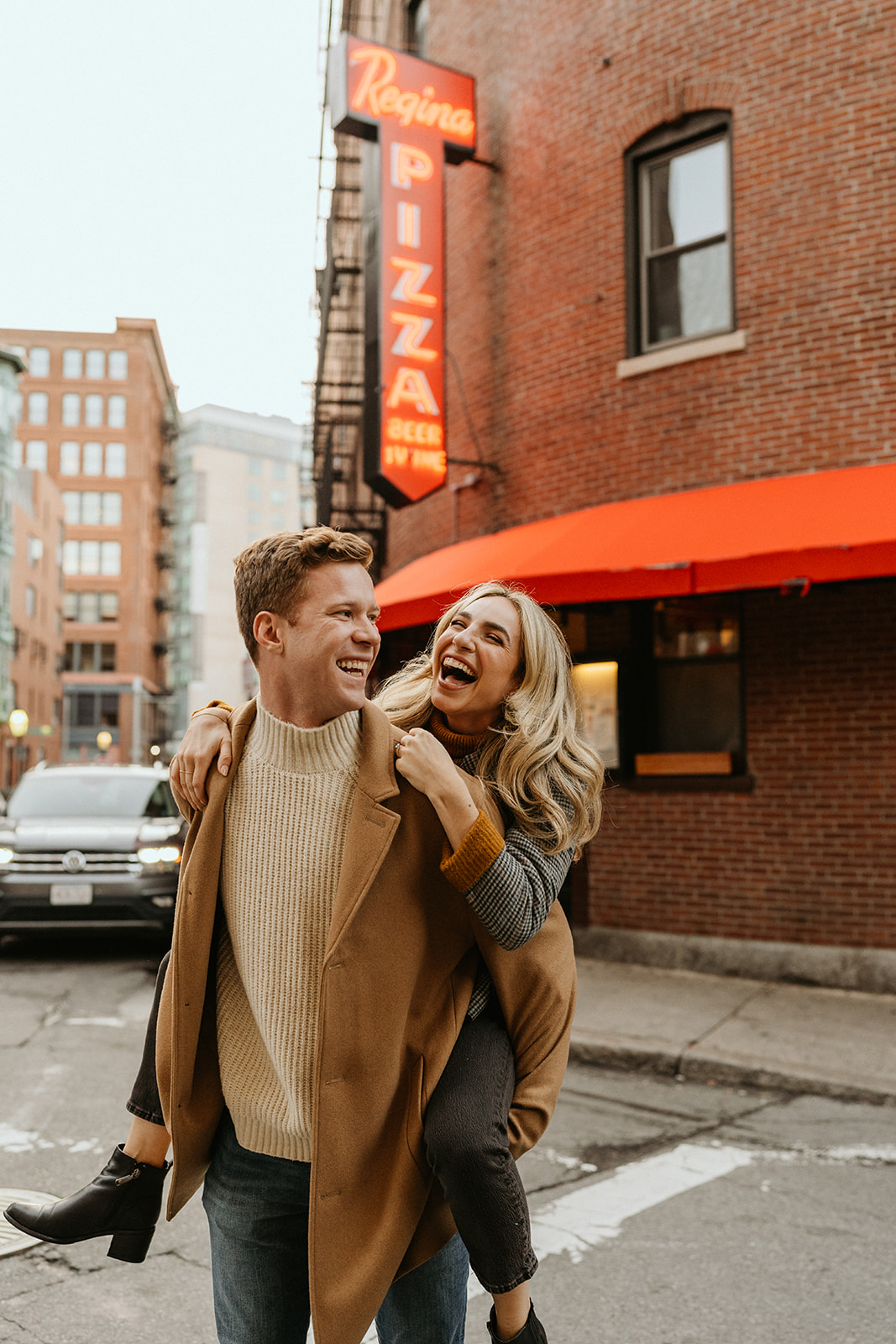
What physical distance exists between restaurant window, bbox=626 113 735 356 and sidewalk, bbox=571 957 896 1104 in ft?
17.6

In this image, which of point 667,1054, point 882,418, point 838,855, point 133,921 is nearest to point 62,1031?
point 133,921

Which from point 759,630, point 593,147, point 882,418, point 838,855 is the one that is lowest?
point 838,855

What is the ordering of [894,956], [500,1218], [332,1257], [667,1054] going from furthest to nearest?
[894,956], [667,1054], [500,1218], [332,1257]

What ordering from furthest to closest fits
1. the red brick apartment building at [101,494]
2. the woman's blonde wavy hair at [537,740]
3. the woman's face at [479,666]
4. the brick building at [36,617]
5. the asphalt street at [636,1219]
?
the red brick apartment building at [101,494] → the brick building at [36,617] → the asphalt street at [636,1219] → the woman's face at [479,666] → the woman's blonde wavy hair at [537,740]

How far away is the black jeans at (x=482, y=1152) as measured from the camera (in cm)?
199

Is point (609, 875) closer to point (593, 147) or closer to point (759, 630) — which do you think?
point (759, 630)

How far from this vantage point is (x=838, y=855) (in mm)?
8711

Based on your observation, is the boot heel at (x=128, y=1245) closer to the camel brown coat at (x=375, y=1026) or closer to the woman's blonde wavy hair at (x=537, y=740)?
the camel brown coat at (x=375, y=1026)

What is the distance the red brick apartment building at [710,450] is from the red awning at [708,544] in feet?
0.09

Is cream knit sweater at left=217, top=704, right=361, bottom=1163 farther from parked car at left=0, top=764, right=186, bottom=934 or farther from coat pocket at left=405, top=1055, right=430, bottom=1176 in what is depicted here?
parked car at left=0, top=764, right=186, bottom=934

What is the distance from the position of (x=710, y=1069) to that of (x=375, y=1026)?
5.27m

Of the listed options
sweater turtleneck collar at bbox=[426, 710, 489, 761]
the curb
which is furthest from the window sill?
sweater turtleneck collar at bbox=[426, 710, 489, 761]

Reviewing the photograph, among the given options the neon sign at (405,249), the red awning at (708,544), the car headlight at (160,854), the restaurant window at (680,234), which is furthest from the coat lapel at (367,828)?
the neon sign at (405,249)

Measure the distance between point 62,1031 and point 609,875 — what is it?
15.6 ft
